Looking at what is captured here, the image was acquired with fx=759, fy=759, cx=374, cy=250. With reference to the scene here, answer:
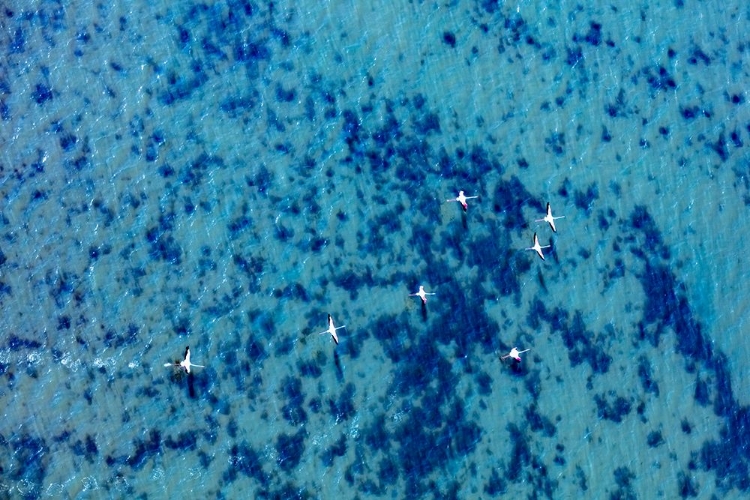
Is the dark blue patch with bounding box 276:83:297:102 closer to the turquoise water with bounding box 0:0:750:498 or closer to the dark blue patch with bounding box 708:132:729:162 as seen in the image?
the turquoise water with bounding box 0:0:750:498

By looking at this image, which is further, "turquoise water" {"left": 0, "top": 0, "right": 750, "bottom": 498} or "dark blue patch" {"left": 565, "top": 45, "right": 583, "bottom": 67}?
"dark blue patch" {"left": 565, "top": 45, "right": 583, "bottom": 67}

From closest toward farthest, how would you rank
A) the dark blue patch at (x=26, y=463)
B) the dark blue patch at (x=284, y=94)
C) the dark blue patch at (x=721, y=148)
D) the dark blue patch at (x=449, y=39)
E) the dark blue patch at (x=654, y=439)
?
the dark blue patch at (x=26, y=463) → the dark blue patch at (x=654, y=439) → the dark blue patch at (x=284, y=94) → the dark blue patch at (x=449, y=39) → the dark blue patch at (x=721, y=148)

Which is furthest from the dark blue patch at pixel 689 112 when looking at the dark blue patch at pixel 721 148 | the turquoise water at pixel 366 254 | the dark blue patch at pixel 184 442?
the dark blue patch at pixel 184 442

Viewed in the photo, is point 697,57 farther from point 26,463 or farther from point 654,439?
point 26,463

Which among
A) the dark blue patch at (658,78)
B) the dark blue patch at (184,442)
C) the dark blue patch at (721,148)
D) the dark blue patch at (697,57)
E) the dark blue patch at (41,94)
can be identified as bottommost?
the dark blue patch at (184,442)

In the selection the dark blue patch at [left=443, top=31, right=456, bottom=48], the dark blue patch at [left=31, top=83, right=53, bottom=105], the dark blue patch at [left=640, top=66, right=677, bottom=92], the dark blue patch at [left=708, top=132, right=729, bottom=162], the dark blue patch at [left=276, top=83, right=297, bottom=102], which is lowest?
the dark blue patch at [left=708, top=132, right=729, bottom=162]

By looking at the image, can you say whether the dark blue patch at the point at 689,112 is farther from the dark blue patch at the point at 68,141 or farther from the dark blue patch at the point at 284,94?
the dark blue patch at the point at 68,141

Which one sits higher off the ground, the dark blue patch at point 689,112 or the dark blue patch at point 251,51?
the dark blue patch at point 251,51

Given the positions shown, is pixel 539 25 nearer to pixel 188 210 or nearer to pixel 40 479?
pixel 188 210

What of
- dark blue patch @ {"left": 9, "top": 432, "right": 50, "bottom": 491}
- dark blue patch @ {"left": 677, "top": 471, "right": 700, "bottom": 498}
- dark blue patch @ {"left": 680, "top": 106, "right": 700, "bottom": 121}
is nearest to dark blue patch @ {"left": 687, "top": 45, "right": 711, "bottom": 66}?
dark blue patch @ {"left": 680, "top": 106, "right": 700, "bottom": 121}
